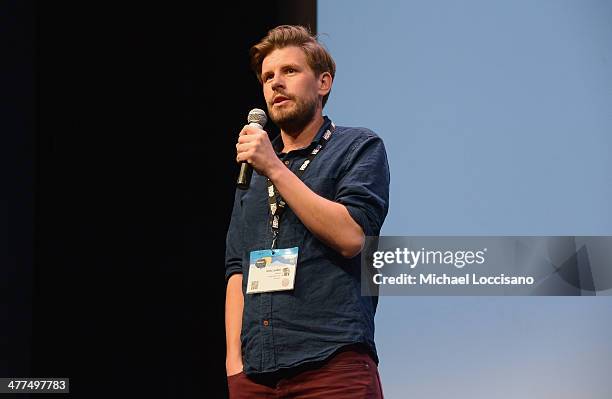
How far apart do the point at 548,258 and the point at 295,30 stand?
1.06m

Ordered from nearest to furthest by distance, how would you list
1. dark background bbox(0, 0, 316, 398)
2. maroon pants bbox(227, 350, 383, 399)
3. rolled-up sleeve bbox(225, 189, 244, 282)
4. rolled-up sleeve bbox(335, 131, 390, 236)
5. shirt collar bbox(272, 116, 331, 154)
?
1. maroon pants bbox(227, 350, 383, 399)
2. rolled-up sleeve bbox(335, 131, 390, 236)
3. shirt collar bbox(272, 116, 331, 154)
4. rolled-up sleeve bbox(225, 189, 244, 282)
5. dark background bbox(0, 0, 316, 398)

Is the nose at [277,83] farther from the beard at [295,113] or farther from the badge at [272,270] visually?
the badge at [272,270]

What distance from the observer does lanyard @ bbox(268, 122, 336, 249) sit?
5.66 ft

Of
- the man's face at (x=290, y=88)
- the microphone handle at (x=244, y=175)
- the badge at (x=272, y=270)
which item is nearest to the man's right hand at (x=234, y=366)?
the badge at (x=272, y=270)

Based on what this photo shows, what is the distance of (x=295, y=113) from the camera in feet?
5.86

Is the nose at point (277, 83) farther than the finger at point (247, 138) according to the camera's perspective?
Yes

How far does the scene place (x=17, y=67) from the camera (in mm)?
3035

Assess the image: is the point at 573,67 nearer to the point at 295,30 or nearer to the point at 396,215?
the point at 396,215

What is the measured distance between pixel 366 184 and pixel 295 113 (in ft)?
0.74

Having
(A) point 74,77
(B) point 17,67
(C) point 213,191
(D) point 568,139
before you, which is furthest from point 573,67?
(B) point 17,67

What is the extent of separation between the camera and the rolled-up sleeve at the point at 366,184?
1662 millimetres

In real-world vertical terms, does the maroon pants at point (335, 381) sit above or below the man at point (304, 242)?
below

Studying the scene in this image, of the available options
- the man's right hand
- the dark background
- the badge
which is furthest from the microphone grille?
the dark background

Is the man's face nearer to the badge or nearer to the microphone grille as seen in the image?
the microphone grille
